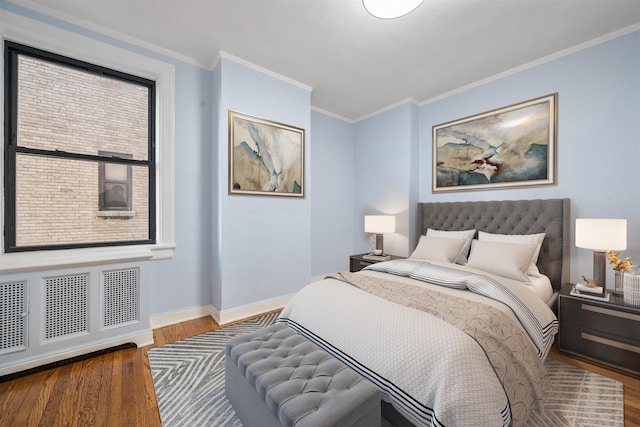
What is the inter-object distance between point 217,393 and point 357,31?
3.06 metres

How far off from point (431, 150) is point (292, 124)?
1.98 metres

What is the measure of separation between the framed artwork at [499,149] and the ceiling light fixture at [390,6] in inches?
75.2

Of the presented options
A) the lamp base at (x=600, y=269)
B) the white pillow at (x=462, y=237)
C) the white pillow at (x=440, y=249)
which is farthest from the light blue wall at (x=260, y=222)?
the lamp base at (x=600, y=269)

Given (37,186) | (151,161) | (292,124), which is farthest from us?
(292,124)

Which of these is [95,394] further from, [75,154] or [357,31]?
[357,31]

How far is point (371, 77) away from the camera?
3.16m

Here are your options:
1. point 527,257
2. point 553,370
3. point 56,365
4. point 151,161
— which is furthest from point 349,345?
point 151,161

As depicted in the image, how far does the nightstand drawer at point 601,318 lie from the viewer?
187 centimetres

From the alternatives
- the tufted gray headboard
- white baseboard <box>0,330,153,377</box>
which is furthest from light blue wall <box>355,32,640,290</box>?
white baseboard <box>0,330,153,377</box>

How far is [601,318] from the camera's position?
199 centimetres

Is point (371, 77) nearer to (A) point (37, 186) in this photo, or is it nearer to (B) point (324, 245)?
(B) point (324, 245)

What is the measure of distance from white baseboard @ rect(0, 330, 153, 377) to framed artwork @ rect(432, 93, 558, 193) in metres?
3.74

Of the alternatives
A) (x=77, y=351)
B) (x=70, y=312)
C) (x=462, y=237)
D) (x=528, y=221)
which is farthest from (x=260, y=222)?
(x=528, y=221)

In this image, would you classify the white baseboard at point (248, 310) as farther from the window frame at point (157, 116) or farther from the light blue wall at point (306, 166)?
the window frame at point (157, 116)
